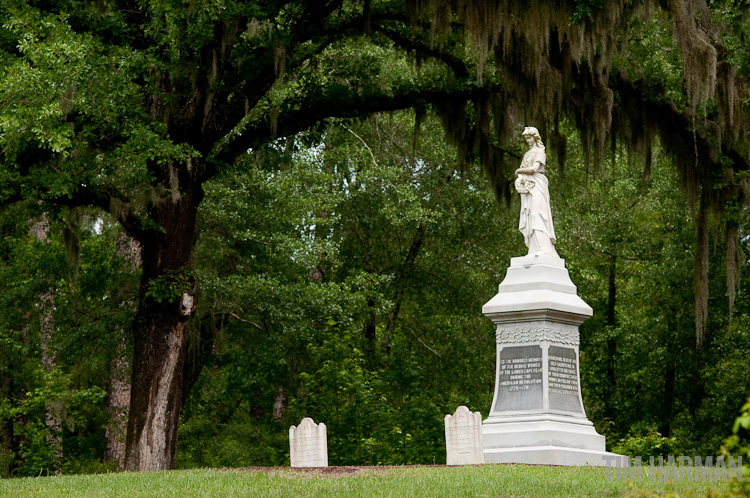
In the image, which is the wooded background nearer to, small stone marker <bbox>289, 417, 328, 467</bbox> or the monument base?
small stone marker <bbox>289, 417, 328, 467</bbox>

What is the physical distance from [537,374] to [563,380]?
426 millimetres

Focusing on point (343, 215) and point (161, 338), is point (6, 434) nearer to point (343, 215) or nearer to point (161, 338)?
point (343, 215)

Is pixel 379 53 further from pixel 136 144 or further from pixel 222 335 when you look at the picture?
pixel 136 144

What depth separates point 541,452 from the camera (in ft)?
46.4

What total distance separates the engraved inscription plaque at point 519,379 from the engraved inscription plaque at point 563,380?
0.57ft

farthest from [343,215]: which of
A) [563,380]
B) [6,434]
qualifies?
[563,380]

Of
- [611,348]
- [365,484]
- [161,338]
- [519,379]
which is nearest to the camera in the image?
[365,484]

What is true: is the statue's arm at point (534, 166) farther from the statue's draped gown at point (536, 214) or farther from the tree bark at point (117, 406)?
the tree bark at point (117, 406)

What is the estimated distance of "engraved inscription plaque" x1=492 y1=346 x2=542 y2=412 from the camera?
14.9m

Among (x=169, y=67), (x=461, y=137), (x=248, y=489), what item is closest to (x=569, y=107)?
(x=461, y=137)

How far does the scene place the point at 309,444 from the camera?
1551cm

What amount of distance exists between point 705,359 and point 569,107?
9570mm

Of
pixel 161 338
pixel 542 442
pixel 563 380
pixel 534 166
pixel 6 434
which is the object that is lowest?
pixel 542 442

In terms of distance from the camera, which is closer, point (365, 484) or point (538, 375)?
point (365, 484)
